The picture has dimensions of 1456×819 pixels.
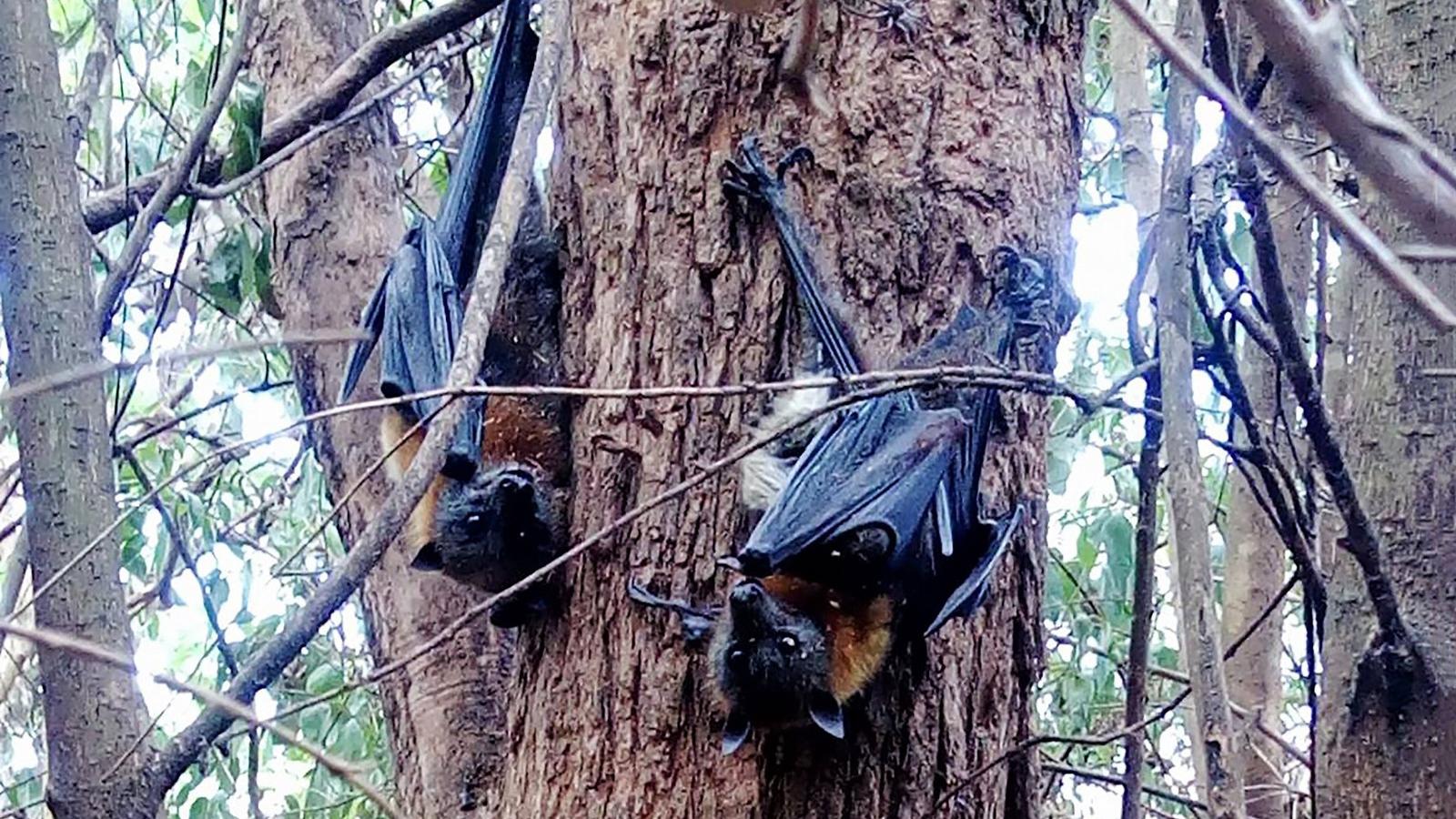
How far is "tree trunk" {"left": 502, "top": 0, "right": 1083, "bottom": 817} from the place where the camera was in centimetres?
284

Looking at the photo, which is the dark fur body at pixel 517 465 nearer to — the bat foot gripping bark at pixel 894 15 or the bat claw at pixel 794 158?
the bat claw at pixel 794 158

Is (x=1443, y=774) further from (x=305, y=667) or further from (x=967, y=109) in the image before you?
(x=305, y=667)

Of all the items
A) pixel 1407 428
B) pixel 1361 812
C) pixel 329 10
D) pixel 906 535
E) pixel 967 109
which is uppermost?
pixel 329 10

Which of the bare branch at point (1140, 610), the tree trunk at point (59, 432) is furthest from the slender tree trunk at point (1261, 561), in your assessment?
the tree trunk at point (59, 432)

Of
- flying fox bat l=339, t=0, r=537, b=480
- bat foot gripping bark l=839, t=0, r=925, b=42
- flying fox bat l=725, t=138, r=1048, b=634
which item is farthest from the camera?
flying fox bat l=339, t=0, r=537, b=480

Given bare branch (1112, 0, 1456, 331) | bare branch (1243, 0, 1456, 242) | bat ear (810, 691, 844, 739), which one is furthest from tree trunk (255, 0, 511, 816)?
bare branch (1243, 0, 1456, 242)

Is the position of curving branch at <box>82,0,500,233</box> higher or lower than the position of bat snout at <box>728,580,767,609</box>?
higher

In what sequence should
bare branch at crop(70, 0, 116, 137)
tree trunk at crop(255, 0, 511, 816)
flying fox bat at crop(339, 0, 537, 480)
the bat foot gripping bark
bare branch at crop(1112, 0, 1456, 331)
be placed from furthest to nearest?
bare branch at crop(70, 0, 116, 137) → tree trunk at crop(255, 0, 511, 816) → flying fox bat at crop(339, 0, 537, 480) → the bat foot gripping bark → bare branch at crop(1112, 0, 1456, 331)

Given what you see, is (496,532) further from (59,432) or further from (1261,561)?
(1261,561)

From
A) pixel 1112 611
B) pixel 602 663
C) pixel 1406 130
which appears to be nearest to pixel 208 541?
pixel 602 663

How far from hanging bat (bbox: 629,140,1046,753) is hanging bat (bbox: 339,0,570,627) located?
573 millimetres

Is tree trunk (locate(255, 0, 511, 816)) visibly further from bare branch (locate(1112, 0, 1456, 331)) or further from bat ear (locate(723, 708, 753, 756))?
bare branch (locate(1112, 0, 1456, 331))

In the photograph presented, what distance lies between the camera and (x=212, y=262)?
4.61 metres

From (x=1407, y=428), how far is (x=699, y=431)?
51.6 inches
